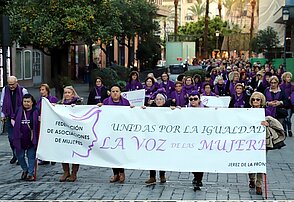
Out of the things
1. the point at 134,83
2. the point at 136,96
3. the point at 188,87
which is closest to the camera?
the point at 188,87

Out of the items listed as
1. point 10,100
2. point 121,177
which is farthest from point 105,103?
point 10,100

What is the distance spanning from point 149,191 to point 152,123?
1019 mm

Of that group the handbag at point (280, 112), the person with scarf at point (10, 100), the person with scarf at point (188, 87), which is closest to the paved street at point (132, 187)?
the person with scarf at point (10, 100)

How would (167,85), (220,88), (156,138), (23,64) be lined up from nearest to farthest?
(156,138)
(167,85)
(220,88)
(23,64)

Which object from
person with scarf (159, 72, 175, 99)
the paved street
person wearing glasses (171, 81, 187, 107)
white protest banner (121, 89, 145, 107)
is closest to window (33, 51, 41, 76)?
white protest banner (121, 89, 145, 107)

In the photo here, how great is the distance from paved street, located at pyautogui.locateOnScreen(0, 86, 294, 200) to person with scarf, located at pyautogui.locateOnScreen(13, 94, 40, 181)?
0.33 meters

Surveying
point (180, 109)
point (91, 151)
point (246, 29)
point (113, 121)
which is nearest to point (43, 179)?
point (91, 151)

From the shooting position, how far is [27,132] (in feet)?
28.3

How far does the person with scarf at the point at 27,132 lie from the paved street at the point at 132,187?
1.07 feet

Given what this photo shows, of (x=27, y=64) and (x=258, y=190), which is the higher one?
(x=27, y=64)

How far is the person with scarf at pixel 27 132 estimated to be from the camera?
860cm

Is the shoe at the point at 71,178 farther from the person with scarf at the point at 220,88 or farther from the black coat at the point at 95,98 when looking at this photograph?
the person with scarf at the point at 220,88

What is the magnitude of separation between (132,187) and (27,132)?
76.2 inches

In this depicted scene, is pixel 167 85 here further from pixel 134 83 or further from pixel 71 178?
pixel 71 178
